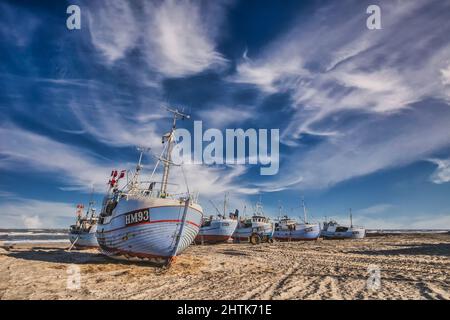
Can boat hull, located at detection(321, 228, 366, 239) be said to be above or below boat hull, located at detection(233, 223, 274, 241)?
below

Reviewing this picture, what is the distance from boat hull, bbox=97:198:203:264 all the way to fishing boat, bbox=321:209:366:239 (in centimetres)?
6266

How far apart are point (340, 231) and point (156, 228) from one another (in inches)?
2611

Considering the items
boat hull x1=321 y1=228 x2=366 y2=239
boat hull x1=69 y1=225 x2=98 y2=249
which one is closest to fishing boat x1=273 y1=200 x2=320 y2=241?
boat hull x1=321 y1=228 x2=366 y2=239

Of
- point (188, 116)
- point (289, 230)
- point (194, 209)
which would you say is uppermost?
point (188, 116)

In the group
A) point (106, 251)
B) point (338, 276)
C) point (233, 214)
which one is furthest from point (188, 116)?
point (233, 214)

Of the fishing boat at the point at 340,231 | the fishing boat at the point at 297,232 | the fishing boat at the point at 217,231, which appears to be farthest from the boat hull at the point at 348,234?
the fishing boat at the point at 217,231

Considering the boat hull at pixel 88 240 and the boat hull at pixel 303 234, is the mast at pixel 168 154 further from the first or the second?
the boat hull at pixel 303 234

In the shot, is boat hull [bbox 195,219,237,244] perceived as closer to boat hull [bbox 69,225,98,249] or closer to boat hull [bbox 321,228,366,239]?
boat hull [bbox 69,225,98,249]

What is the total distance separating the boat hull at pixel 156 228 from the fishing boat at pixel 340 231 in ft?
206

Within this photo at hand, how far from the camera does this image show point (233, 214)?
209 ft

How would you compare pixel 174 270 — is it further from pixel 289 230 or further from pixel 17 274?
pixel 289 230

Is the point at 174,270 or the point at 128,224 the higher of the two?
the point at 128,224

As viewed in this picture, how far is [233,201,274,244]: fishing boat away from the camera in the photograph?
53.7 metres

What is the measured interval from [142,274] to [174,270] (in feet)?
6.56
